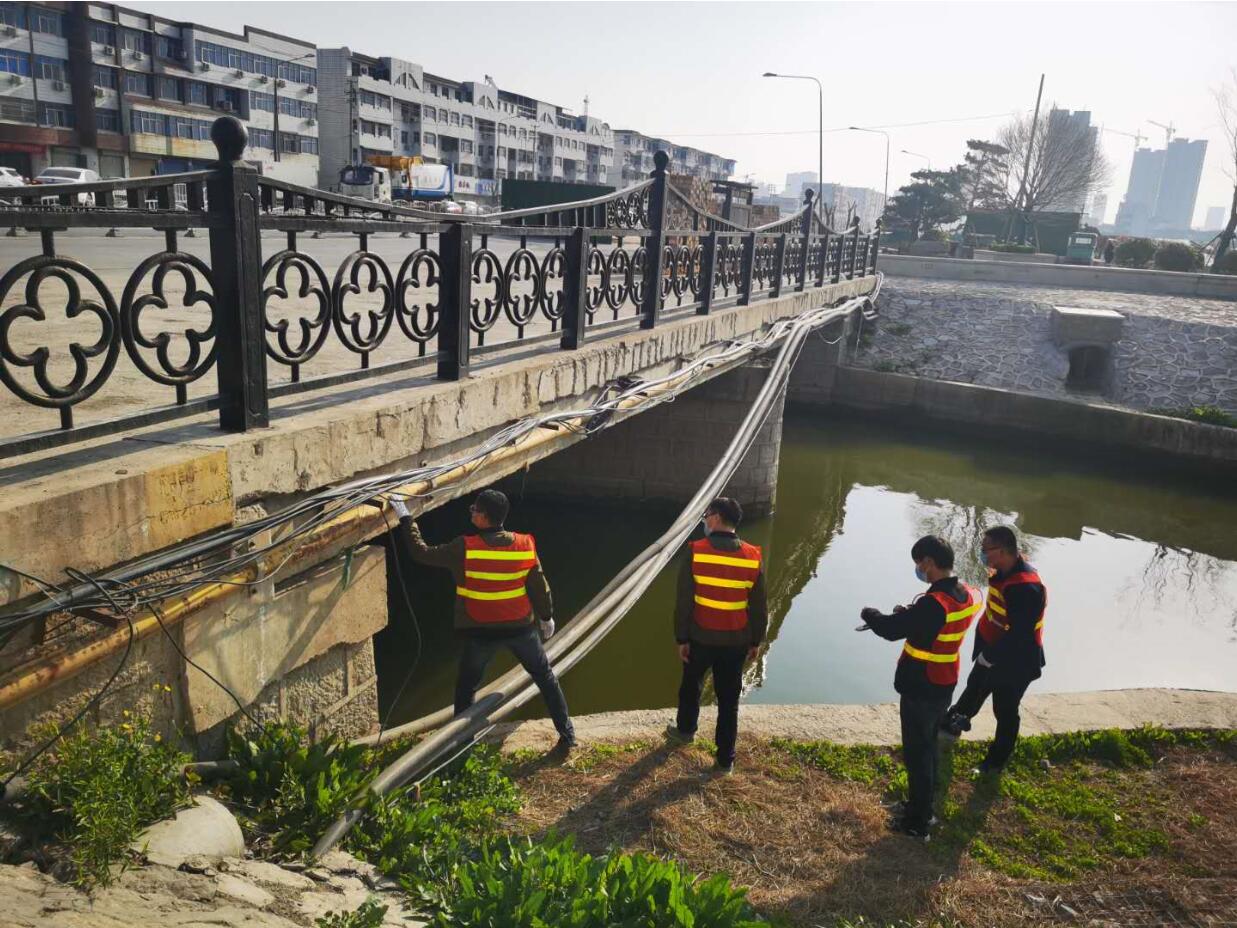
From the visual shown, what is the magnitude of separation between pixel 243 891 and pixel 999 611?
13.4 feet

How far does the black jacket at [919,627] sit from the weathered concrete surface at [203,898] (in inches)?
101

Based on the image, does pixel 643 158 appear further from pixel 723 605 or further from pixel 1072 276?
pixel 723 605

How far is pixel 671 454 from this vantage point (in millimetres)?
13414

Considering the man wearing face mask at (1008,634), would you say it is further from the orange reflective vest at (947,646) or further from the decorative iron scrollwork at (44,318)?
the decorative iron scrollwork at (44,318)

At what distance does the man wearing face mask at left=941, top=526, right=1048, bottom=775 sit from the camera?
16.5 ft

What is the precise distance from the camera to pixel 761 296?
12977mm

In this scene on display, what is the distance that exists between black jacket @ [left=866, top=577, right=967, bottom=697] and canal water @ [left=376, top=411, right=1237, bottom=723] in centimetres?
401

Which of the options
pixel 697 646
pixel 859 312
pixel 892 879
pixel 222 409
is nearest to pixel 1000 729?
pixel 892 879

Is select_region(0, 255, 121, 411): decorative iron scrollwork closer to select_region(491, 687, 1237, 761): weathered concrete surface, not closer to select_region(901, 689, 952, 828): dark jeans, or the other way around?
select_region(491, 687, 1237, 761): weathered concrete surface

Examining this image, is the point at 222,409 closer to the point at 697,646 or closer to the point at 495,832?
the point at 495,832

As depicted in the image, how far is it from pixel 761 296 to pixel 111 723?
35.4 ft

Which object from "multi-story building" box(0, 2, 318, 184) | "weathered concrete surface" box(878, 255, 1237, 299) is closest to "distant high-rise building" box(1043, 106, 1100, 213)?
"weathered concrete surface" box(878, 255, 1237, 299)

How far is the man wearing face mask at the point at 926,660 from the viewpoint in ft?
15.0

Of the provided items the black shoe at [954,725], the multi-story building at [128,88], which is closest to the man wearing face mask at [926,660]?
the black shoe at [954,725]
